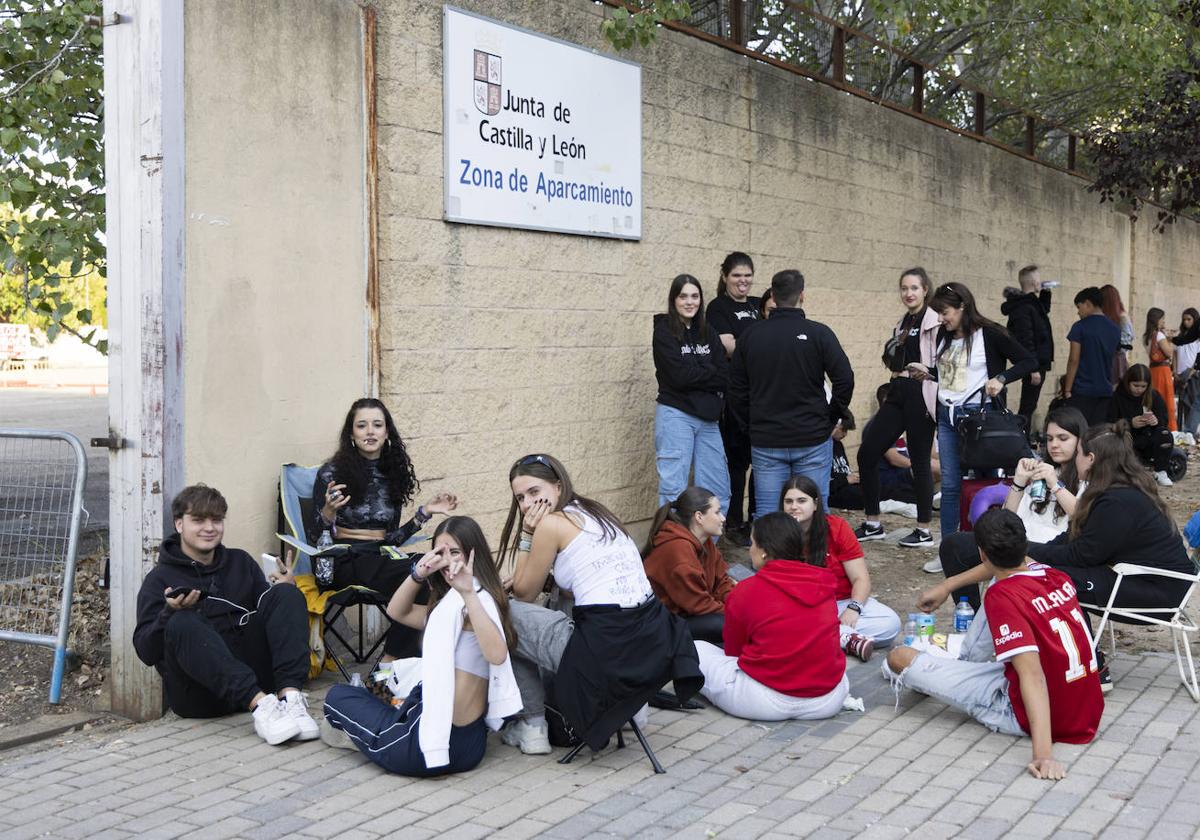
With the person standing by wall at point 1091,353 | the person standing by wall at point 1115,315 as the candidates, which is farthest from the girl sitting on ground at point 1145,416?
the person standing by wall at point 1091,353

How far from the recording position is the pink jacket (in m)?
8.41

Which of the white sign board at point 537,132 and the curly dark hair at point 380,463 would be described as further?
the white sign board at point 537,132

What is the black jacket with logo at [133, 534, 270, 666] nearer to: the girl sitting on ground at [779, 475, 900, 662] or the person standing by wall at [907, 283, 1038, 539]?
the girl sitting on ground at [779, 475, 900, 662]

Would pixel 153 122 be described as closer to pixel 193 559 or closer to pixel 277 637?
pixel 193 559

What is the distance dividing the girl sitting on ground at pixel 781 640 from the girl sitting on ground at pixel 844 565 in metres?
0.64

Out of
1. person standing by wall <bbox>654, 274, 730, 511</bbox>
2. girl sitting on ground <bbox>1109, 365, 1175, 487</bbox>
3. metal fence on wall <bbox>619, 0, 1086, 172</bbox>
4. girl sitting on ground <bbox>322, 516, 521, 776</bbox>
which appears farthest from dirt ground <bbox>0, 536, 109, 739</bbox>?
girl sitting on ground <bbox>1109, 365, 1175, 487</bbox>

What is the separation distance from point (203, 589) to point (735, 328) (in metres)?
Result: 4.41

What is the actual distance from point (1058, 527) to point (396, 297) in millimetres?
3582

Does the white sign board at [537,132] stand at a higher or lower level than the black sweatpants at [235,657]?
higher

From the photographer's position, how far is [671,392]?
26.8ft

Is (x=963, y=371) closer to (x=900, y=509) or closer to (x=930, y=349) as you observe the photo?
(x=930, y=349)

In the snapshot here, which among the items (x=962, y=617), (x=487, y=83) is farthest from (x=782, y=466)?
(x=487, y=83)

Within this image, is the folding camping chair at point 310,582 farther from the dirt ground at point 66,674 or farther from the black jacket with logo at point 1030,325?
the black jacket with logo at point 1030,325

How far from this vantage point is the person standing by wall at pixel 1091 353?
39.2 ft
